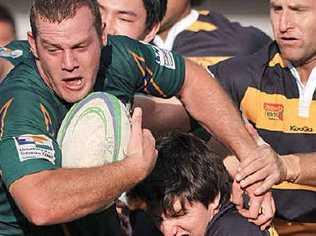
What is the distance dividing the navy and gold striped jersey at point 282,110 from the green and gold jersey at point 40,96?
0.58m

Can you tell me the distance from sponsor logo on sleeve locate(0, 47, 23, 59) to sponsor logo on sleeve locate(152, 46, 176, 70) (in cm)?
65

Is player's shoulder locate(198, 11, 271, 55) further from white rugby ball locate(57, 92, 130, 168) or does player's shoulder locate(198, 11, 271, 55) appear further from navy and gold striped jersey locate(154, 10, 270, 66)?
white rugby ball locate(57, 92, 130, 168)

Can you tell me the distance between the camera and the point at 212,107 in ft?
18.0

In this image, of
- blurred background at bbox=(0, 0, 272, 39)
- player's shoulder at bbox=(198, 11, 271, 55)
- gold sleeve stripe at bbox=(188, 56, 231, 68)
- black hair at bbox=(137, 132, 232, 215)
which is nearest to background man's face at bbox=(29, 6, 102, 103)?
black hair at bbox=(137, 132, 232, 215)

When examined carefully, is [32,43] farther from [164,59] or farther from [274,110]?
[274,110]

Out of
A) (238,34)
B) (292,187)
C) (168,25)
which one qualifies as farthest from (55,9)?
(238,34)

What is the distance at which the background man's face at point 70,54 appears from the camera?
15.4 ft

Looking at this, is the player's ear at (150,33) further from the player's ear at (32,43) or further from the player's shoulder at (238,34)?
the player's ear at (32,43)

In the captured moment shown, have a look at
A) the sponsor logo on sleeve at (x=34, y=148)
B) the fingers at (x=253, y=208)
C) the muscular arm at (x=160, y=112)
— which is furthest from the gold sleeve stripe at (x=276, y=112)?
the sponsor logo on sleeve at (x=34, y=148)

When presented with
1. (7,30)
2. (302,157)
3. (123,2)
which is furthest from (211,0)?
(302,157)

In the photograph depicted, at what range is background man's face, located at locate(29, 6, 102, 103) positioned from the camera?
4.71 meters

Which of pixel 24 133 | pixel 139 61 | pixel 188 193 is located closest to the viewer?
pixel 24 133

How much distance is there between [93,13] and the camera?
485cm

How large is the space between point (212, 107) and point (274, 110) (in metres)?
0.59
